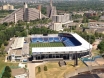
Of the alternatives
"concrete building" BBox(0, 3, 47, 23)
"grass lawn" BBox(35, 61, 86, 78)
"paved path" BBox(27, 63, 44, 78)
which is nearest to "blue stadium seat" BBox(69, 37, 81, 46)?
"grass lawn" BBox(35, 61, 86, 78)

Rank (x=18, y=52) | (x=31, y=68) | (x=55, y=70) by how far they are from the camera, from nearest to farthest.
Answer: (x=55, y=70)
(x=31, y=68)
(x=18, y=52)

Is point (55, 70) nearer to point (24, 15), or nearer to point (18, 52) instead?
point (18, 52)

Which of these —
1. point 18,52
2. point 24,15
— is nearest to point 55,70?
point 18,52

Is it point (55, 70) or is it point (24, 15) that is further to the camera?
point (24, 15)

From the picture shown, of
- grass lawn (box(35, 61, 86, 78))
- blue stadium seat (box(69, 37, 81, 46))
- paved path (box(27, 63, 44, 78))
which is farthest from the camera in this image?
blue stadium seat (box(69, 37, 81, 46))

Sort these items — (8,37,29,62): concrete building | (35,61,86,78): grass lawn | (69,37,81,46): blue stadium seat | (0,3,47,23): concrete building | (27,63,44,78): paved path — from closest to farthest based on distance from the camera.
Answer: (35,61,86,78): grass lawn, (27,63,44,78): paved path, (8,37,29,62): concrete building, (69,37,81,46): blue stadium seat, (0,3,47,23): concrete building

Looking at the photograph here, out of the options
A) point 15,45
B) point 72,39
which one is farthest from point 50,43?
point 15,45

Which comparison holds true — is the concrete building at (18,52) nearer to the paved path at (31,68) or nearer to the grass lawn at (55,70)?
the paved path at (31,68)

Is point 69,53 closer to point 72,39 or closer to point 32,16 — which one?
point 72,39

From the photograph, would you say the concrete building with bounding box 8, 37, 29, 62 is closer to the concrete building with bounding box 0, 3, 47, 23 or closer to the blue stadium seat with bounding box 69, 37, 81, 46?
the blue stadium seat with bounding box 69, 37, 81, 46

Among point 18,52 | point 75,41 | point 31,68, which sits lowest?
point 31,68
